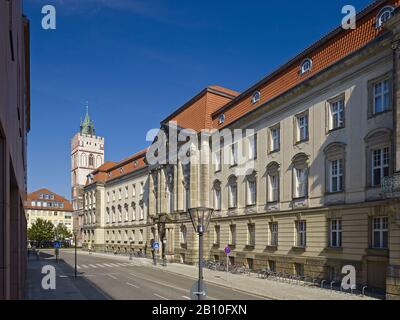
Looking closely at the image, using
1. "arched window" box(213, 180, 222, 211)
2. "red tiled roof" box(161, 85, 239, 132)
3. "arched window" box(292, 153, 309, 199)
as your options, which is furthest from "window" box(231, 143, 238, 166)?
"arched window" box(292, 153, 309, 199)

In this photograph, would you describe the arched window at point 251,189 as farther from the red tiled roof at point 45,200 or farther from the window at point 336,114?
the red tiled roof at point 45,200

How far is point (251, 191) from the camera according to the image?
34.5 m

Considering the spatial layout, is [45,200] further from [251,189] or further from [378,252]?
[378,252]

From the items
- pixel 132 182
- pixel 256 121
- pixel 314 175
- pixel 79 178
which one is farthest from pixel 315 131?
pixel 79 178

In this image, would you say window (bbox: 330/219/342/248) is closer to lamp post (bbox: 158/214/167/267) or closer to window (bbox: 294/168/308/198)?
window (bbox: 294/168/308/198)

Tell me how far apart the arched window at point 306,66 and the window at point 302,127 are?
3.34 metres

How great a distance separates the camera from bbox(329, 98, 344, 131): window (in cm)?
2455

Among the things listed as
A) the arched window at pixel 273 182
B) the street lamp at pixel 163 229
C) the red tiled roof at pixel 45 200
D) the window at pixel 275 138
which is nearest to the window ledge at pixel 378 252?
the arched window at pixel 273 182

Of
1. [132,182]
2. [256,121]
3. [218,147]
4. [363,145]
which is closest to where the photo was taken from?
[363,145]

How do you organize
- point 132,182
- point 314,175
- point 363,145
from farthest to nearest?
point 132,182 < point 314,175 < point 363,145
